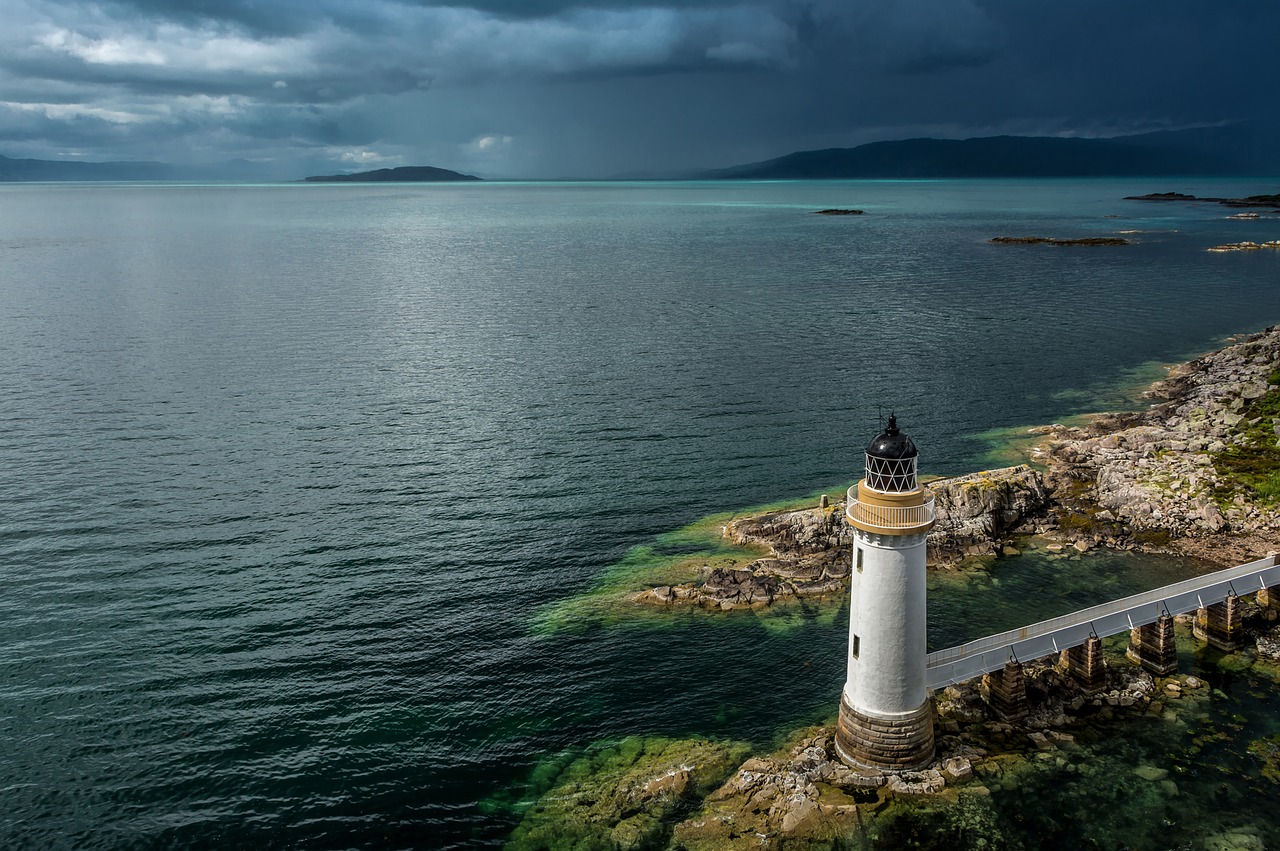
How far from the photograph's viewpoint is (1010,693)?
1171 inches

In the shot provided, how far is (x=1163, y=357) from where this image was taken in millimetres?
84188

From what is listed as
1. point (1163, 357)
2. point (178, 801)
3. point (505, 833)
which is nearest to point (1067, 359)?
point (1163, 357)

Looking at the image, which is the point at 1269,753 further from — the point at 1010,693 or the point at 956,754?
the point at 956,754

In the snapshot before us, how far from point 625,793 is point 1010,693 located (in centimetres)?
→ 1368

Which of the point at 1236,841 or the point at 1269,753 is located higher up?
the point at 1269,753

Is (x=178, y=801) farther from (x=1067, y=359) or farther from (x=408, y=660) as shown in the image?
(x=1067, y=359)

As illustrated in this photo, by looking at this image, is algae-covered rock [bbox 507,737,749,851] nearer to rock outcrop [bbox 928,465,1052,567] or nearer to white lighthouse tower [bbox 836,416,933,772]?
white lighthouse tower [bbox 836,416,933,772]

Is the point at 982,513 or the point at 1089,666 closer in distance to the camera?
the point at 1089,666

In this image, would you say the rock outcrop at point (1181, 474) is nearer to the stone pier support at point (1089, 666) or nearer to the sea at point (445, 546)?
the sea at point (445, 546)

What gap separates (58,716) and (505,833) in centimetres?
1814

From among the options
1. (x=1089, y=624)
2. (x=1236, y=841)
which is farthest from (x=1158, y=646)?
(x=1236, y=841)

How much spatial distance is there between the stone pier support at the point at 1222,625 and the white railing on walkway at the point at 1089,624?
1.17 ft

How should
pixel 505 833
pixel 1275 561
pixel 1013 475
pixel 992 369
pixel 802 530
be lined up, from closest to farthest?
pixel 505 833, pixel 1275 561, pixel 802 530, pixel 1013 475, pixel 992 369

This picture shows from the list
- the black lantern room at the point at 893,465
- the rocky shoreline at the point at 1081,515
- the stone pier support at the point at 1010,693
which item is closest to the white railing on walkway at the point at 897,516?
the black lantern room at the point at 893,465
